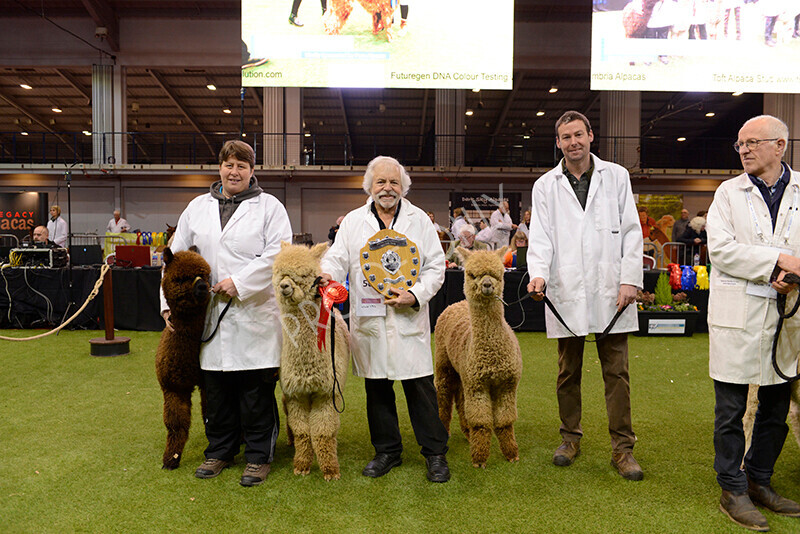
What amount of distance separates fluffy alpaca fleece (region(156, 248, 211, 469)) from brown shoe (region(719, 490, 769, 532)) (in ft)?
8.98

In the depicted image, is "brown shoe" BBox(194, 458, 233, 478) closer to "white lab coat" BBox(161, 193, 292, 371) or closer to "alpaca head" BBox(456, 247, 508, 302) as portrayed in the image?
"white lab coat" BBox(161, 193, 292, 371)

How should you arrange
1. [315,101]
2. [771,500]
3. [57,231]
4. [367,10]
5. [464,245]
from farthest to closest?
[315,101]
[57,231]
[367,10]
[464,245]
[771,500]

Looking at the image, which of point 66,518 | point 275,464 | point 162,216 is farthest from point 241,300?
point 162,216

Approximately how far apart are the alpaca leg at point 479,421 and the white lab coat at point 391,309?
0.32 m

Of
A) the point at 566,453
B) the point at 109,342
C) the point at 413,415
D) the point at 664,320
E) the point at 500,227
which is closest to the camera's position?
the point at 413,415

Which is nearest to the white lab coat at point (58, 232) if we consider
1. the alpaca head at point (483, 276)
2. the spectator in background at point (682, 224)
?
the alpaca head at point (483, 276)

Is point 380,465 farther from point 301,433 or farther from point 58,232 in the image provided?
point 58,232

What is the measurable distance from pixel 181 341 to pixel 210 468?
2.37 feet

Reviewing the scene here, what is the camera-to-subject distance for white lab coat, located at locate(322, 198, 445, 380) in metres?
2.87

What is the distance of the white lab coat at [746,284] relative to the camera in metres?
2.35

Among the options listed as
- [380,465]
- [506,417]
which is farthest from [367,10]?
[380,465]

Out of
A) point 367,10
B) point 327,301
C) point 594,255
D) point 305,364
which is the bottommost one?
point 305,364

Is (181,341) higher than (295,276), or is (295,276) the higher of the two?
(295,276)

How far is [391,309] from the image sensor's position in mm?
2881
